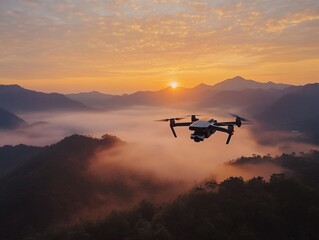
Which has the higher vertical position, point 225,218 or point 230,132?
point 230,132

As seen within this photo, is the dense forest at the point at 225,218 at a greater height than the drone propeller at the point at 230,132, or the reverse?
the drone propeller at the point at 230,132

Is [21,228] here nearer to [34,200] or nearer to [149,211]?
[34,200]

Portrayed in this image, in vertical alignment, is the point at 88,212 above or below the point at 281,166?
below

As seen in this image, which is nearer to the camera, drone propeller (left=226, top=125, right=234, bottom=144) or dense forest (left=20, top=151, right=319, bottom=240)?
drone propeller (left=226, top=125, right=234, bottom=144)

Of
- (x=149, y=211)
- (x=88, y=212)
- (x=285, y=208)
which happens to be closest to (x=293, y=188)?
(x=285, y=208)

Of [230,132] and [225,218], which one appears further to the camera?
[225,218]

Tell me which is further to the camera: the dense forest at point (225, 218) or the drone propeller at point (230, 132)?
the dense forest at point (225, 218)

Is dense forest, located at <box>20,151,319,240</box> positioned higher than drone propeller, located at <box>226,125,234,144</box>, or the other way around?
drone propeller, located at <box>226,125,234,144</box>

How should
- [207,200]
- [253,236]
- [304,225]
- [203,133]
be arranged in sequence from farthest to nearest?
[207,200] < [304,225] < [253,236] < [203,133]
